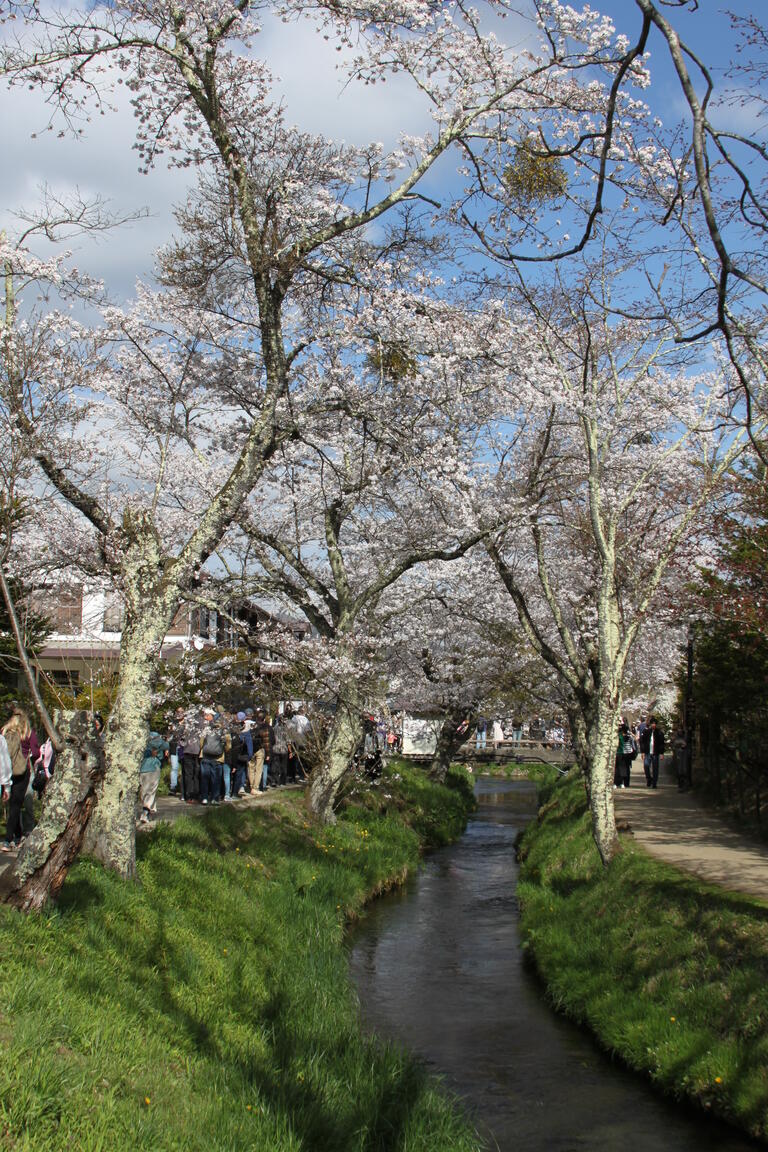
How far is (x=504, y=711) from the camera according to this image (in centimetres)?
3152

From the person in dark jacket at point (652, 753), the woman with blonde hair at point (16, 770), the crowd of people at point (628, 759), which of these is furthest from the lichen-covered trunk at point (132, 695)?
the person in dark jacket at point (652, 753)

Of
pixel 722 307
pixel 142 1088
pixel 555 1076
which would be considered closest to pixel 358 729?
pixel 555 1076

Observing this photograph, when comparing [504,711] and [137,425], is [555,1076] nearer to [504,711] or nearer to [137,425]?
[137,425]

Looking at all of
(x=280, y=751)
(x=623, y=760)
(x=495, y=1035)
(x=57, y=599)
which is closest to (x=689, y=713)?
(x=623, y=760)

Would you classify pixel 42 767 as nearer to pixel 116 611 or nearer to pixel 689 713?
pixel 116 611

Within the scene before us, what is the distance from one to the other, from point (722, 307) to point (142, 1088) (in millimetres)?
5093

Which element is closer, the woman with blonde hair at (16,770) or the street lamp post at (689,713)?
the woman with blonde hair at (16,770)

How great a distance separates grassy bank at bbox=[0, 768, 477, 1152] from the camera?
17.0 ft

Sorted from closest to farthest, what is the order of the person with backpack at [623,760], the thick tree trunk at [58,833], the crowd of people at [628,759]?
1. the thick tree trunk at [58,833]
2. the person with backpack at [623,760]
3. the crowd of people at [628,759]

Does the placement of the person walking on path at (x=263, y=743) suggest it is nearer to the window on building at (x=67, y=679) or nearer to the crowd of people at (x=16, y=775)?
the window on building at (x=67, y=679)

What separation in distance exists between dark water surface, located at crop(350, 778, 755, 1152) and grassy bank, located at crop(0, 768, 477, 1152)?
0.72 metres

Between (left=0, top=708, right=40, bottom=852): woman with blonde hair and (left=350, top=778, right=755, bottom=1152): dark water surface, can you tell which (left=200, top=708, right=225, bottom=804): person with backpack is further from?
(left=0, top=708, right=40, bottom=852): woman with blonde hair

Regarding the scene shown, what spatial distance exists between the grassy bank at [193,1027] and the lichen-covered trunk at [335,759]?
440cm

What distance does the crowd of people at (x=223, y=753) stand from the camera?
16625mm
